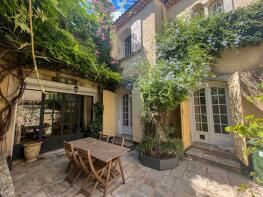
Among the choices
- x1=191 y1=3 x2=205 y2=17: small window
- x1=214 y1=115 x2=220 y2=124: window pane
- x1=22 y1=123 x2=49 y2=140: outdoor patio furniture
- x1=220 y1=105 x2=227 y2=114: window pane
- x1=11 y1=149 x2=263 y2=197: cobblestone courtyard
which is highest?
x1=191 y1=3 x2=205 y2=17: small window

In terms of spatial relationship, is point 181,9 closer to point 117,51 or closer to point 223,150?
point 117,51

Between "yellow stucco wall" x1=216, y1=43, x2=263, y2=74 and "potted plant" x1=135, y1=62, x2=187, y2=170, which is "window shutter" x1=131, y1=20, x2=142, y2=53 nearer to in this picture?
"potted plant" x1=135, y1=62, x2=187, y2=170

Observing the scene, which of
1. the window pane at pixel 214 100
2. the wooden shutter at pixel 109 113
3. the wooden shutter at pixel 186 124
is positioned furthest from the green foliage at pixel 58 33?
the window pane at pixel 214 100

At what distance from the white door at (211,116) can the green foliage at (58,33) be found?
12.4ft

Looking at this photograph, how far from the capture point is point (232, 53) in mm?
4273

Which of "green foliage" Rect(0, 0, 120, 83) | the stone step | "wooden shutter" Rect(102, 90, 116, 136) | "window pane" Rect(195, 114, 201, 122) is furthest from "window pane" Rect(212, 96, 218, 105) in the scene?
"wooden shutter" Rect(102, 90, 116, 136)

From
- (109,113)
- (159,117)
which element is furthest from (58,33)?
(109,113)

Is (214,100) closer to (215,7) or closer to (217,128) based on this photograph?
(217,128)

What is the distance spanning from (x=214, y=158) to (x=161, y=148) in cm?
165

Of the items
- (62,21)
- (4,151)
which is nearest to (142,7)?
(62,21)

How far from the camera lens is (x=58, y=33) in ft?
12.2

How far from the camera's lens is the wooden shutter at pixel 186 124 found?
186 inches

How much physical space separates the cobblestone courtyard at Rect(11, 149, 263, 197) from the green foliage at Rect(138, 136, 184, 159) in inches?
15.9

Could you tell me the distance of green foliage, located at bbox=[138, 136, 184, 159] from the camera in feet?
12.9
